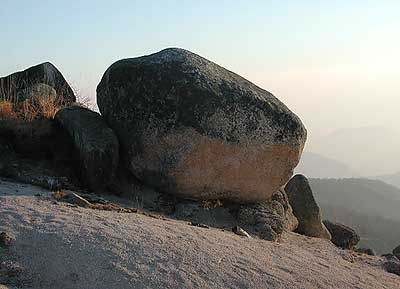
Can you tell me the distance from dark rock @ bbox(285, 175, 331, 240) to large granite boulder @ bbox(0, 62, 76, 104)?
15.2ft

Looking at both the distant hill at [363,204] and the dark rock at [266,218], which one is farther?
the distant hill at [363,204]

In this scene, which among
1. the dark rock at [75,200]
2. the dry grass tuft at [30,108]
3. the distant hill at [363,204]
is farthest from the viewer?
the distant hill at [363,204]

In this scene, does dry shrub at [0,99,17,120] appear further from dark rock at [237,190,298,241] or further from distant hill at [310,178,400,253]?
distant hill at [310,178,400,253]

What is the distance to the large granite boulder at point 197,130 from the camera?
8.95 meters

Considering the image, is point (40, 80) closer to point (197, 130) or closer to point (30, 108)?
point (30, 108)

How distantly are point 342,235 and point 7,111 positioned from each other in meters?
6.88

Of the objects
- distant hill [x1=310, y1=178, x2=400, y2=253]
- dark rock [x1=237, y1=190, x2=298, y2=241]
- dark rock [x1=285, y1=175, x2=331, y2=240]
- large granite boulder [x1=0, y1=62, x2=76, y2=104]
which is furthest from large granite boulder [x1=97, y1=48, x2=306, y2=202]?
distant hill [x1=310, y1=178, x2=400, y2=253]

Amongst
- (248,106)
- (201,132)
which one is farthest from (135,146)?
(248,106)

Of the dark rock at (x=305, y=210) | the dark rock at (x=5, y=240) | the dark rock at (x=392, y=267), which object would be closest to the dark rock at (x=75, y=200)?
the dark rock at (x=5, y=240)

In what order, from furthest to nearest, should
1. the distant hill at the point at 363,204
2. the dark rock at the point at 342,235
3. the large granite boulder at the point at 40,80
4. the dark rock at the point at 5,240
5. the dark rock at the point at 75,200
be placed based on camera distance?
the distant hill at the point at 363,204 → the dark rock at the point at 342,235 → the large granite boulder at the point at 40,80 → the dark rock at the point at 75,200 → the dark rock at the point at 5,240

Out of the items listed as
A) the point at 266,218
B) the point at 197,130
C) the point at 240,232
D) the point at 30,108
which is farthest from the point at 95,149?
the point at 266,218

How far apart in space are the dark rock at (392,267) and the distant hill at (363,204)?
23036 mm

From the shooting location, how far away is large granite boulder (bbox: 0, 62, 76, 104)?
12008 millimetres

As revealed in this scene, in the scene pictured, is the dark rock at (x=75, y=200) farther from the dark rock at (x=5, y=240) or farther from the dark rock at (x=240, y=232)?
the dark rock at (x=240, y=232)
